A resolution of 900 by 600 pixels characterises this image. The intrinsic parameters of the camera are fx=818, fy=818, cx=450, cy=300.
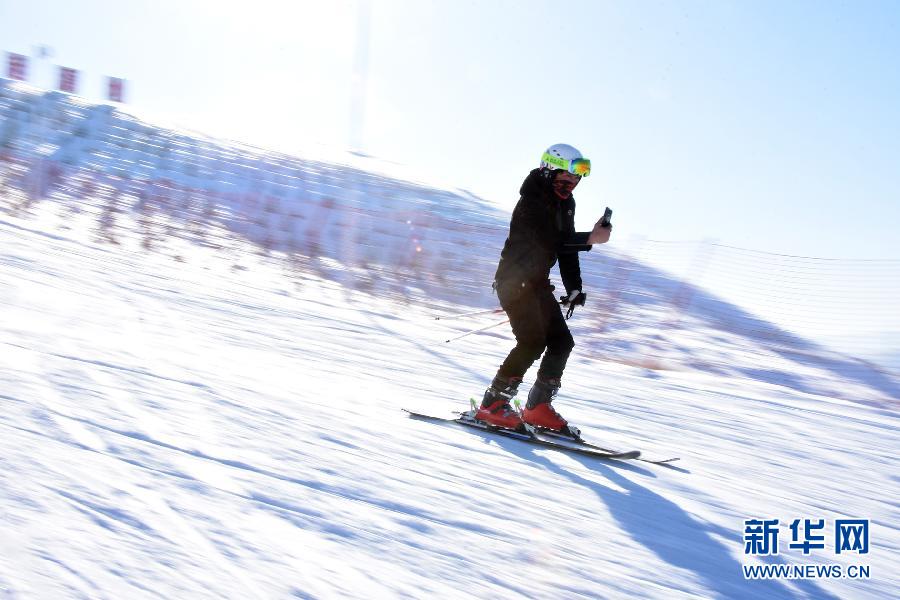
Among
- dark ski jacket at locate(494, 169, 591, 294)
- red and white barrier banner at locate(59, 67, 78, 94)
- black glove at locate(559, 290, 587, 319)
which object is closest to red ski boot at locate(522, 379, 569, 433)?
black glove at locate(559, 290, 587, 319)

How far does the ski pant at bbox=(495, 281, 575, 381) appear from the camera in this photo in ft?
15.3

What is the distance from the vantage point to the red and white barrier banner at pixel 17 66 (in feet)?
104

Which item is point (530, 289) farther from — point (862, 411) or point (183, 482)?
point (862, 411)

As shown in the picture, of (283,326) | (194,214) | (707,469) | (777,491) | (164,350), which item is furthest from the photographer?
(194,214)

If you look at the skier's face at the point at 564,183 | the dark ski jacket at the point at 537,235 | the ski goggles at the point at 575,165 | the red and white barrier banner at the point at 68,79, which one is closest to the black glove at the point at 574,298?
the dark ski jacket at the point at 537,235

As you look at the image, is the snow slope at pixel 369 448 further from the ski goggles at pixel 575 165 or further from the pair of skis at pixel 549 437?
the ski goggles at pixel 575 165

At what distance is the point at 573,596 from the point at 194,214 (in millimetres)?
15331

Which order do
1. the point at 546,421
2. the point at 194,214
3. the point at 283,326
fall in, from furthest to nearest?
the point at 194,214, the point at 283,326, the point at 546,421

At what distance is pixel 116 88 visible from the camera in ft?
105

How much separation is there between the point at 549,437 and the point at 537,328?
2.05 ft

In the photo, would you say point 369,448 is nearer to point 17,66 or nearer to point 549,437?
point 549,437

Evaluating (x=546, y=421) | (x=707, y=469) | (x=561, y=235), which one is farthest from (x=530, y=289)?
(x=707, y=469)

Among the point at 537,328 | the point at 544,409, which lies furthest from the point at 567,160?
the point at 544,409

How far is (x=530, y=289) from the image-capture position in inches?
182
